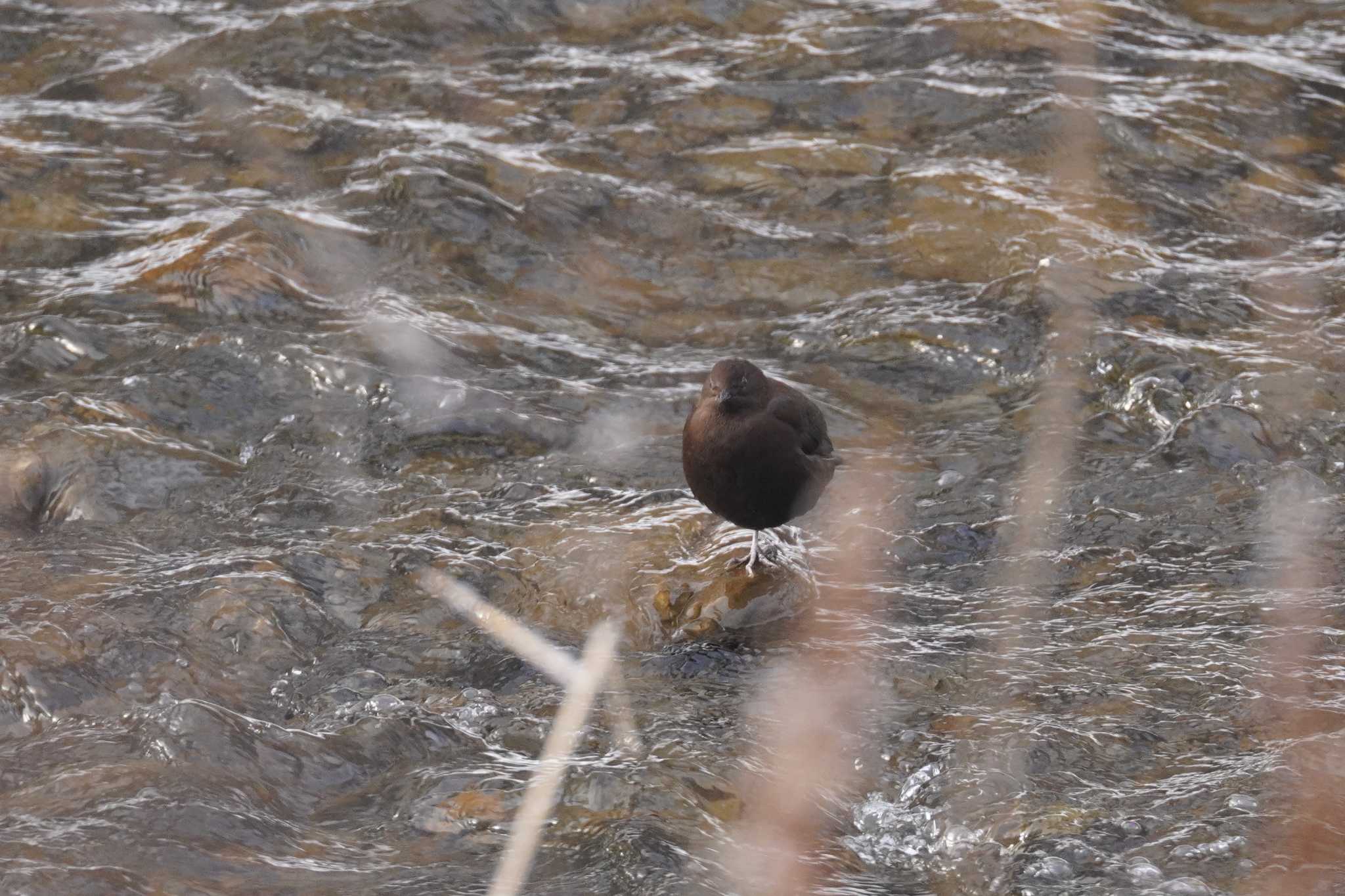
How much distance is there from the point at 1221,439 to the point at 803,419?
188 centimetres

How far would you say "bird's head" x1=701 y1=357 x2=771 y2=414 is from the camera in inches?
195

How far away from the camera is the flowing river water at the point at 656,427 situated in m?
3.85

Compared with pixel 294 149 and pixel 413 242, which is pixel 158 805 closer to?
pixel 413 242

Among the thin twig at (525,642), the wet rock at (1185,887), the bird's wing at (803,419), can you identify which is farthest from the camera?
the bird's wing at (803,419)

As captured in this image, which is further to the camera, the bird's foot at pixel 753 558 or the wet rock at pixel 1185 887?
the bird's foot at pixel 753 558

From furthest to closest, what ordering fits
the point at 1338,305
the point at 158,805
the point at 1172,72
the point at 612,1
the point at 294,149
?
the point at 612,1 < the point at 1172,72 < the point at 294,149 < the point at 1338,305 < the point at 158,805

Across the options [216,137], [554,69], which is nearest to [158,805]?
[216,137]

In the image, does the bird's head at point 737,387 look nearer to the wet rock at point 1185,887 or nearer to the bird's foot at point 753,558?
the bird's foot at point 753,558

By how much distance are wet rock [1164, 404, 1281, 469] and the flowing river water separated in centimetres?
2

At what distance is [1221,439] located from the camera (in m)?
5.77

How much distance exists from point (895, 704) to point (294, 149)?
518cm

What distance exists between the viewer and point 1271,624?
459 cm

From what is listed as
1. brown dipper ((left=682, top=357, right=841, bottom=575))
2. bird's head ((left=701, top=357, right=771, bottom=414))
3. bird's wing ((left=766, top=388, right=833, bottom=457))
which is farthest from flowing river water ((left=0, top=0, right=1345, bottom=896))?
bird's head ((left=701, top=357, right=771, bottom=414))

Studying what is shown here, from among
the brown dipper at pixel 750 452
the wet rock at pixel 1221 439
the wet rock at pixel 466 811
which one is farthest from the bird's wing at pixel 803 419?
the wet rock at pixel 466 811
